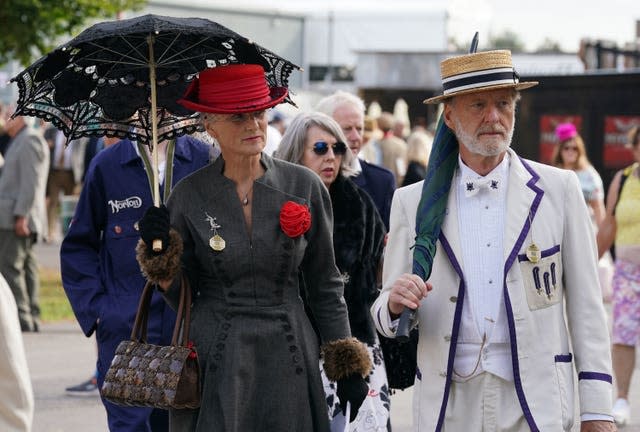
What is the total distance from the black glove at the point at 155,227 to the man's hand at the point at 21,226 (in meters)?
9.29

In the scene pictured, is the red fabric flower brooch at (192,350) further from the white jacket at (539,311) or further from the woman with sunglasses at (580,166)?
the woman with sunglasses at (580,166)

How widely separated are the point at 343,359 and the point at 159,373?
68cm

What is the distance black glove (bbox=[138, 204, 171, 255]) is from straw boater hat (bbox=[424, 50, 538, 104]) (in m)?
1.07

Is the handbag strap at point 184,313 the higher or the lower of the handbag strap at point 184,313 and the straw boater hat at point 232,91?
the lower

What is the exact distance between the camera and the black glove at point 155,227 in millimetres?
4672

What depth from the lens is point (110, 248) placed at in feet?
20.2

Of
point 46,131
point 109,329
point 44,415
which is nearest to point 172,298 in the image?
point 109,329

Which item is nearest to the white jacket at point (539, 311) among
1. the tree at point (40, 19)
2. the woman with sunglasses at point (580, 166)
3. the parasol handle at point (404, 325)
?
the parasol handle at point (404, 325)

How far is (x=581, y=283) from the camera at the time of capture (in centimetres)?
462

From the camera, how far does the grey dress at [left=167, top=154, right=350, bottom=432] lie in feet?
15.6

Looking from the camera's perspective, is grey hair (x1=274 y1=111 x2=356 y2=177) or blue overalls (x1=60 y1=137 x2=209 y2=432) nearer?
blue overalls (x1=60 y1=137 x2=209 y2=432)

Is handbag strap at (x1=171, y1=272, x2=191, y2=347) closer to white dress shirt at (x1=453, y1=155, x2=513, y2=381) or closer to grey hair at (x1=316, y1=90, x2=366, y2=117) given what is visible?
white dress shirt at (x1=453, y1=155, x2=513, y2=381)

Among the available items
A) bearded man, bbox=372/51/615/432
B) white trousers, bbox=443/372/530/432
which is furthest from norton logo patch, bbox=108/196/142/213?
white trousers, bbox=443/372/530/432

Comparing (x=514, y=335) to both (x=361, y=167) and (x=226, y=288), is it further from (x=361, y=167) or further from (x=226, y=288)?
(x=361, y=167)
